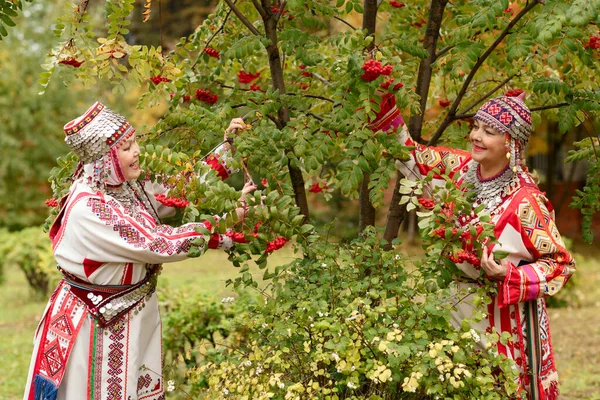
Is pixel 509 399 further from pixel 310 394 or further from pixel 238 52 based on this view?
pixel 238 52

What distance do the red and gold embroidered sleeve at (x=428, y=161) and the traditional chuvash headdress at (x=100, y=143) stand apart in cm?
134

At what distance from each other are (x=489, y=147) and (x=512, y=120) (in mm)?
151

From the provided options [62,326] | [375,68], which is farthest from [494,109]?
[62,326]

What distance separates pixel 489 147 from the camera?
3180mm

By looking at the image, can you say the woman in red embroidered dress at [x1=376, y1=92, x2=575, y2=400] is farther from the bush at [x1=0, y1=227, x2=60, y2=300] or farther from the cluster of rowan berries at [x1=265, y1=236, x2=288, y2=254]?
the bush at [x1=0, y1=227, x2=60, y2=300]

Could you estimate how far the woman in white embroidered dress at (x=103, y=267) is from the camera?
307cm

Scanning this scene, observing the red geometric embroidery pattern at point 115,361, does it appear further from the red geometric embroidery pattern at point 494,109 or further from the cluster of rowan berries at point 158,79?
the red geometric embroidery pattern at point 494,109

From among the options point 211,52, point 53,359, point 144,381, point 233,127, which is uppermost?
point 211,52

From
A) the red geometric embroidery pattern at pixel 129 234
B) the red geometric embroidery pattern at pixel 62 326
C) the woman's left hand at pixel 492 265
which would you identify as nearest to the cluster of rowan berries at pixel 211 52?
the red geometric embroidery pattern at pixel 129 234

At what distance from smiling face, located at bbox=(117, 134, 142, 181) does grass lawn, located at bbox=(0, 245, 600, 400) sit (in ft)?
2.38

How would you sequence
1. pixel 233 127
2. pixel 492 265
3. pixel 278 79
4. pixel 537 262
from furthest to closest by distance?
pixel 278 79 → pixel 233 127 → pixel 537 262 → pixel 492 265

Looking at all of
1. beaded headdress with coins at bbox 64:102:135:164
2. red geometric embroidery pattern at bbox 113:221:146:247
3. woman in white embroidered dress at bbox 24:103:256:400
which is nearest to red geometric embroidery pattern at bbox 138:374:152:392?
woman in white embroidered dress at bbox 24:103:256:400

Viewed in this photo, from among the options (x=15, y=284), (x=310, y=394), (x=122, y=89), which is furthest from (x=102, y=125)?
(x=15, y=284)

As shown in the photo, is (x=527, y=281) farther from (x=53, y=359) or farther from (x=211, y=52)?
(x=53, y=359)
